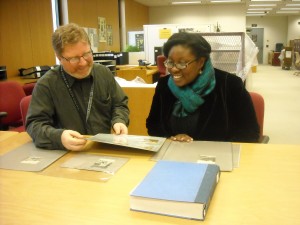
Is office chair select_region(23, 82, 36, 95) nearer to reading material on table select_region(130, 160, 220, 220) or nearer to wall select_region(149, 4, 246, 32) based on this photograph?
reading material on table select_region(130, 160, 220, 220)

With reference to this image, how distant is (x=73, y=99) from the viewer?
5.72ft

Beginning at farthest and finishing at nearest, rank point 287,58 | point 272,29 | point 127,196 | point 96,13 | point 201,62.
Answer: point 272,29 → point 287,58 → point 96,13 → point 201,62 → point 127,196

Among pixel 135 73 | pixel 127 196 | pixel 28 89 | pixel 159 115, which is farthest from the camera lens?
pixel 135 73

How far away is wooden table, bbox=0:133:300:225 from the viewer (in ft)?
2.83

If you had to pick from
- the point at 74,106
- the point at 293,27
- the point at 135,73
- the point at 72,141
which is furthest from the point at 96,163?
the point at 293,27

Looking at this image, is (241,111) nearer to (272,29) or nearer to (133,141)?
(133,141)

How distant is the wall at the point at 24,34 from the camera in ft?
15.1

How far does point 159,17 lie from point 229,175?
11.8 meters

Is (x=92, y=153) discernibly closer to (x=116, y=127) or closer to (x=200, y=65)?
(x=116, y=127)

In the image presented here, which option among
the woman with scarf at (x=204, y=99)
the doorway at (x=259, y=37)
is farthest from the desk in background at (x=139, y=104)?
the doorway at (x=259, y=37)

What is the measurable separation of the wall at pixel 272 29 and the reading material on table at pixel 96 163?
18779 mm

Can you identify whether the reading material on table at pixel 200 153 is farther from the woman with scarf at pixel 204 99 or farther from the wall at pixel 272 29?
the wall at pixel 272 29

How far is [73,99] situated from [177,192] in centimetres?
102

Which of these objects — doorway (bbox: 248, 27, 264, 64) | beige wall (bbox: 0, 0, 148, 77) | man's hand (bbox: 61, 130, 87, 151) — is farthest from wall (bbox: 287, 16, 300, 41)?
man's hand (bbox: 61, 130, 87, 151)
